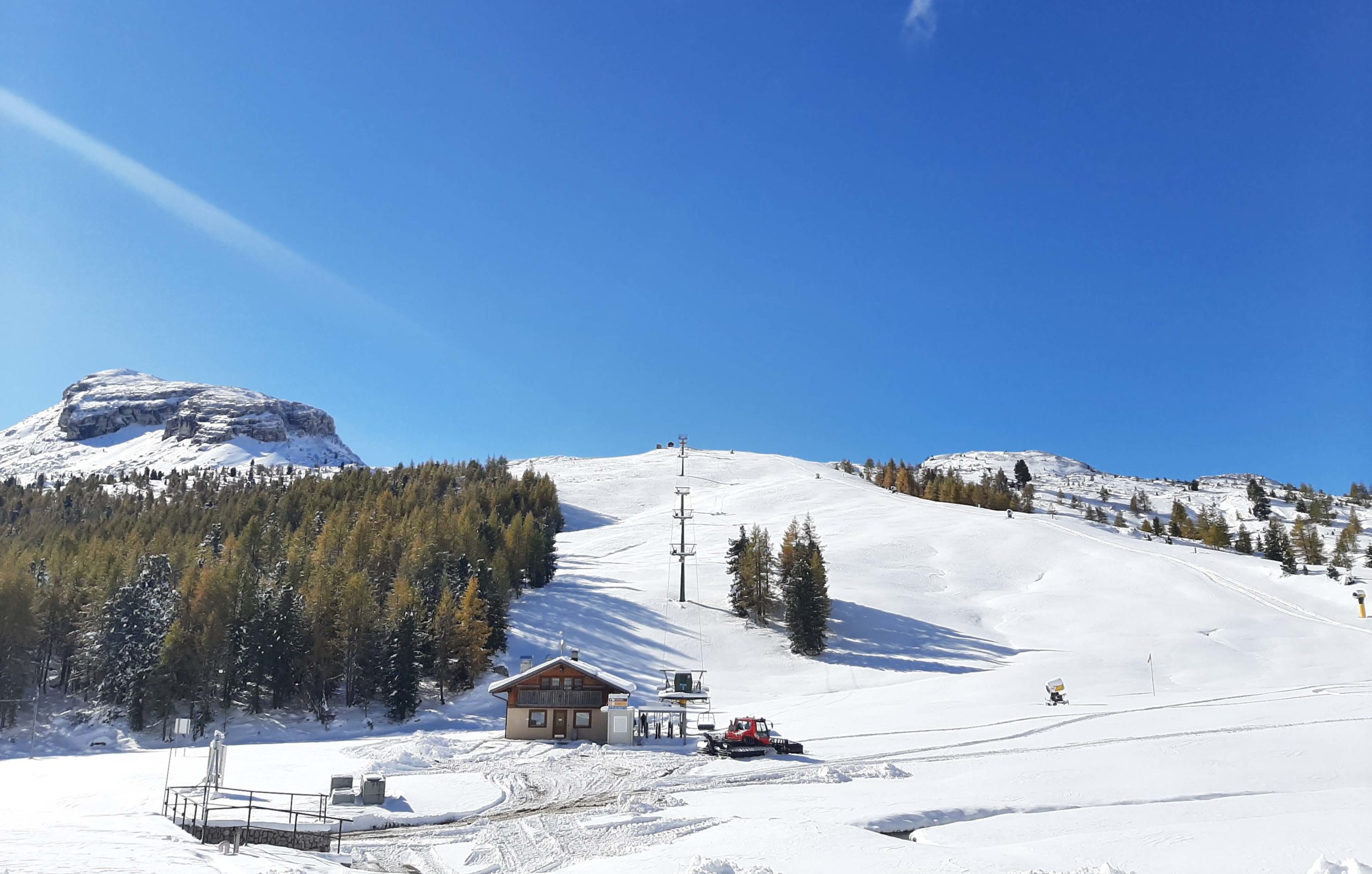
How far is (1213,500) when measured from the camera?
192 m

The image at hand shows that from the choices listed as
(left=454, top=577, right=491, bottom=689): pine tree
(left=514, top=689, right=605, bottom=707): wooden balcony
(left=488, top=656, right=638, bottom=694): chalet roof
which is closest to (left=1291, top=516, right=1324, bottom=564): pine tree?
(left=488, top=656, right=638, bottom=694): chalet roof

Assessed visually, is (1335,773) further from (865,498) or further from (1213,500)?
(1213,500)

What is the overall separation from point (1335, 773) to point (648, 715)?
108 ft

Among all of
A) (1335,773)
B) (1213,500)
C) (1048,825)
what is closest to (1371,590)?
(1335,773)

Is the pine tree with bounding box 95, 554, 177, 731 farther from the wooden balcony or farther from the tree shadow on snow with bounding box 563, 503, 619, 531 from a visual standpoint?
the tree shadow on snow with bounding box 563, 503, 619, 531

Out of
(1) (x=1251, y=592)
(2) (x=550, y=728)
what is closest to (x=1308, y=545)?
(1) (x=1251, y=592)

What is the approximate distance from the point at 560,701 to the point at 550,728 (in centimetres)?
144

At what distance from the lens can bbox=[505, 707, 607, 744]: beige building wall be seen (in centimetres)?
4097

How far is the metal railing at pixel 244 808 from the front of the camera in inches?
829

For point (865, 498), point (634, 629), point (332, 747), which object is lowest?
point (332, 747)

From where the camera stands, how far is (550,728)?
41.4 meters

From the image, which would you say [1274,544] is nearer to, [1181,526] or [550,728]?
[1181,526]

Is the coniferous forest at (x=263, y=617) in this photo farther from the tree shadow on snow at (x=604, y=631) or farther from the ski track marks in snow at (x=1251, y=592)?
the ski track marks in snow at (x=1251, y=592)

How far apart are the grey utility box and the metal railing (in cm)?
102
